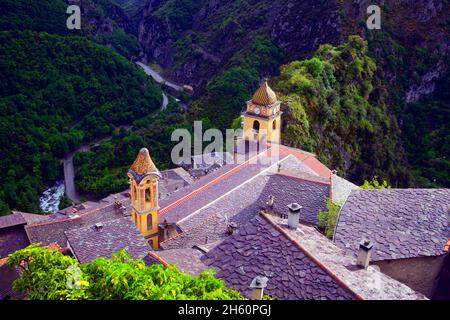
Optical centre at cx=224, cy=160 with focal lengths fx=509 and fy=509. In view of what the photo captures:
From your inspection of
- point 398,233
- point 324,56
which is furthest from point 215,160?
point 398,233

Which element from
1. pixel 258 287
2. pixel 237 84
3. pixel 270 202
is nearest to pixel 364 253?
pixel 258 287

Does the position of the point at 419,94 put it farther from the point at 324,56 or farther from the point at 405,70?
the point at 324,56

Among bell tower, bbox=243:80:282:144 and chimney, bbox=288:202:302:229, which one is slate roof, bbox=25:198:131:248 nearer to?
bell tower, bbox=243:80:282:144

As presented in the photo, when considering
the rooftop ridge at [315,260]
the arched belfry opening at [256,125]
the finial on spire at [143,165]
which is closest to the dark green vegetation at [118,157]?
the arched belfry opening at [256,125]

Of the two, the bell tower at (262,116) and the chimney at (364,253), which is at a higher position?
the bell tower at (262,116)

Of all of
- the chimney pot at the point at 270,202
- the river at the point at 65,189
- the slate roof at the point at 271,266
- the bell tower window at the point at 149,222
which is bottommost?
the river at the point at 65,189

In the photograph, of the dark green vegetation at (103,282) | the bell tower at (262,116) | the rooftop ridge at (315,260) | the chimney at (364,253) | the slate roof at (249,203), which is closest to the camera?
the dark green vegetation at (103,282)

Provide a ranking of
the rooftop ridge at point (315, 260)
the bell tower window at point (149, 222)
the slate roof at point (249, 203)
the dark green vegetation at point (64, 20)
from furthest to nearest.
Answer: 1. the dark green vegetation at point (64, 20)
2. the bell tower window at point (149, 222)
3. the slate roof at point (249, 203)
4. the rooftop ridge at point (315, 260)

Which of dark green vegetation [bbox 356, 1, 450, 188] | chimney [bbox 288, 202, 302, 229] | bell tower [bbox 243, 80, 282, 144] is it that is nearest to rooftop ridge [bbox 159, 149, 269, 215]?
bell tower [bbox 243, 80, 282, 144]

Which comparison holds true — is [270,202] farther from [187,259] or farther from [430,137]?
[430,137]

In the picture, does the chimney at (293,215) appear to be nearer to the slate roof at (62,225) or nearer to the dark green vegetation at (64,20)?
the slate roof at (62,225)
